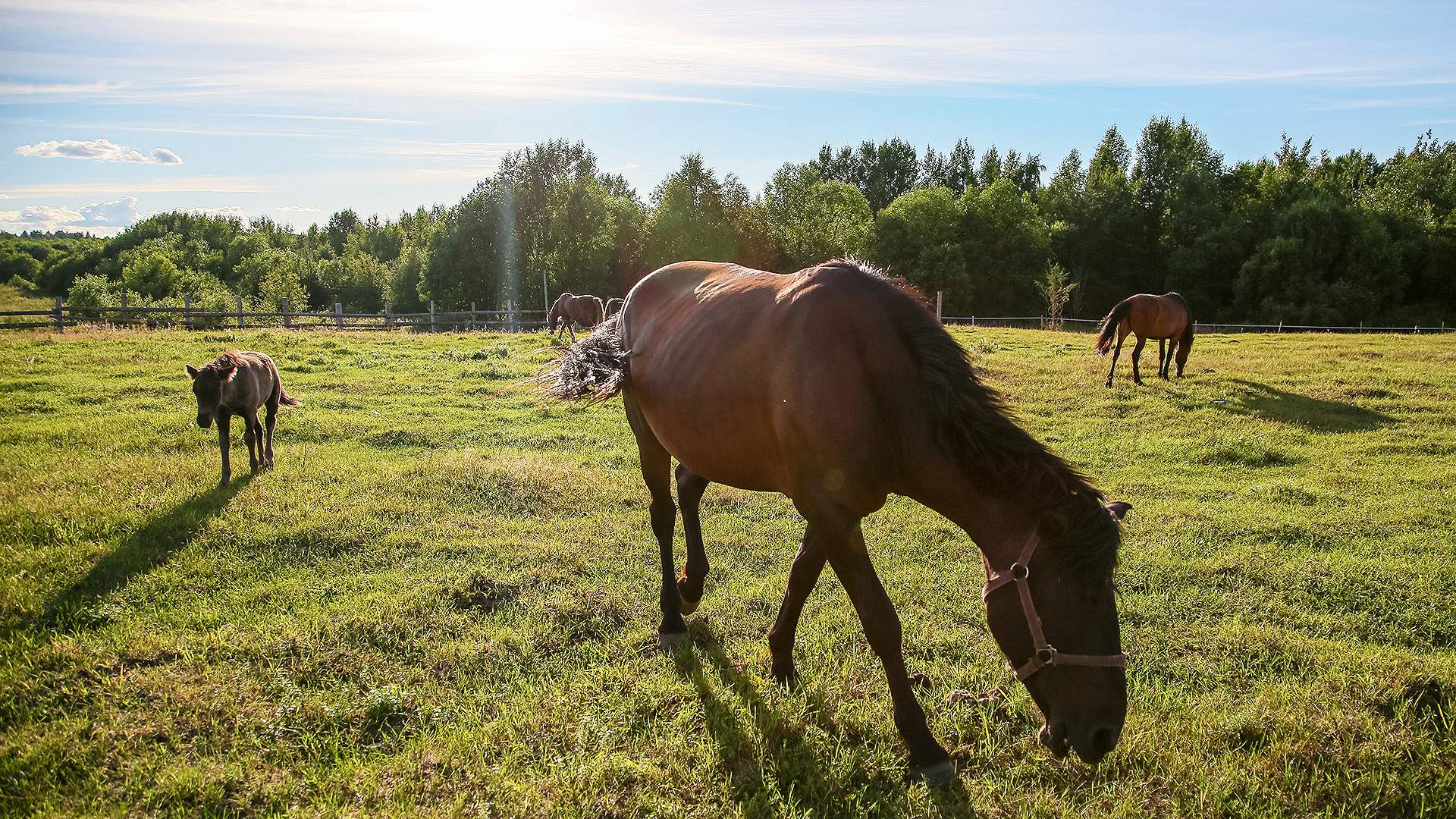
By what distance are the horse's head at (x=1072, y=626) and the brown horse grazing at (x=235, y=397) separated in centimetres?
754

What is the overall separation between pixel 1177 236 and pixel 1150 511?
52125 millimetres

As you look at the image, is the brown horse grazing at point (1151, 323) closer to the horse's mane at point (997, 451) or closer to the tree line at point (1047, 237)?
the horse's mane at point (997, 451)

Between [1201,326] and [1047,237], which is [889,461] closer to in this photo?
[1201,326]

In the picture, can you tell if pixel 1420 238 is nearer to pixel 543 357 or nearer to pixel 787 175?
pixel 787 175

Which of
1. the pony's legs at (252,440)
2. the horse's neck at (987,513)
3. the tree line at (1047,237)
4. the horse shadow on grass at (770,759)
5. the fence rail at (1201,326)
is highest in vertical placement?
the tree line at (1047,237)

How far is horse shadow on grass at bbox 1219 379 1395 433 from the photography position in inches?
436

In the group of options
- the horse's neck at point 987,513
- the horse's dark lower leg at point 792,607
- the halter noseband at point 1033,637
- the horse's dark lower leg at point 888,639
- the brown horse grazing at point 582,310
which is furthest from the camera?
the brown horse grazing at point 582,310

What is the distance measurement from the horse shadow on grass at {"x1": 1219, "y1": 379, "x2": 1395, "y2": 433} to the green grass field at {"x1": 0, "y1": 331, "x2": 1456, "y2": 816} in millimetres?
2109

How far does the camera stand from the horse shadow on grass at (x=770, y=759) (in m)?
2.94

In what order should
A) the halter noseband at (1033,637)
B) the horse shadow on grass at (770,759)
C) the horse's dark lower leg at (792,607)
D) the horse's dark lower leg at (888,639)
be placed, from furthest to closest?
the horse's dark lower leg at (792,607) < the horse's dark lower leg at (888,639) < the horse shadow on grass at (770,759) < the halter noseband at (1033,637)

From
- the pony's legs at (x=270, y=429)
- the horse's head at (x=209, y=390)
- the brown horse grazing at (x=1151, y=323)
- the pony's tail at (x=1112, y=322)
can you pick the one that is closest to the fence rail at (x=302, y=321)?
the brown horse grazing at (x=1151, y=323)

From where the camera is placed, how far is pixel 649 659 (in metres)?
4.12

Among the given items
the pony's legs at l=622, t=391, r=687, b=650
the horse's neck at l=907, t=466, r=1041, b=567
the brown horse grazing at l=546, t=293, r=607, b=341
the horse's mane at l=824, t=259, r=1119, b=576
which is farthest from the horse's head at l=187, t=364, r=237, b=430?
the brown horse grazing at l=546, t=293, r=607, b=341

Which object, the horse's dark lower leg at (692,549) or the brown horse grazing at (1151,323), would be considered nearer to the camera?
the horse's dark lower leg at (692,549)
